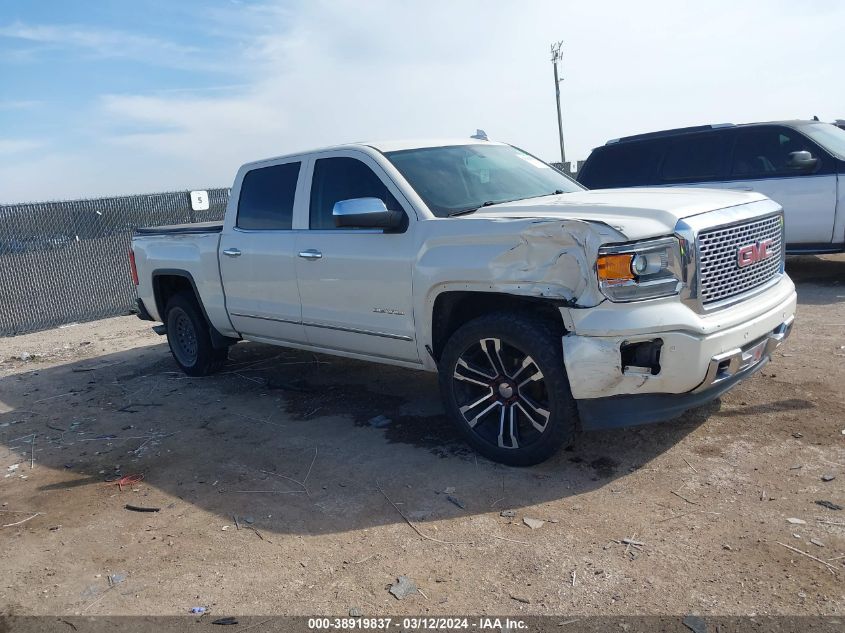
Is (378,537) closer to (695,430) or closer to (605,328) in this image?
(605,328)

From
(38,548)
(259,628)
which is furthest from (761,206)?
(38,548)

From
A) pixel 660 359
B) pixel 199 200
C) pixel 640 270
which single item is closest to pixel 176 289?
pixel 640 270

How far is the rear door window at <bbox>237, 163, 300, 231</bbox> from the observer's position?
5.68m

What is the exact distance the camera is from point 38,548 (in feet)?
12.9

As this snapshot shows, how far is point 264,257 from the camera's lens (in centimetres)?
574

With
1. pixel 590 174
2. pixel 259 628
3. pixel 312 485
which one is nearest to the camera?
pixel 259 628

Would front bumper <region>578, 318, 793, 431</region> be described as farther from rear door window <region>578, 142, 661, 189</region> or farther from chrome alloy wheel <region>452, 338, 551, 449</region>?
rear door window <region>578, 142, 661, 189</region>

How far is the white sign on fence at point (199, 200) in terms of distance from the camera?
1296 centimetres

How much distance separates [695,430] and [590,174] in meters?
6.13

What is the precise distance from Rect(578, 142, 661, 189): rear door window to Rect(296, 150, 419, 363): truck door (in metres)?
5.50

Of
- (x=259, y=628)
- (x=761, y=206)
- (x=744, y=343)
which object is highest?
(x=761, y=206)

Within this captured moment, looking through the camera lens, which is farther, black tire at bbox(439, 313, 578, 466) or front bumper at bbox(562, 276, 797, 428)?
black tire at bbox(439, 313, 578, 466)

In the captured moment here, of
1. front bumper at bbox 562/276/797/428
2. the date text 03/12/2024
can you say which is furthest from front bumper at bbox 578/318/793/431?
the date text 03/12/2024

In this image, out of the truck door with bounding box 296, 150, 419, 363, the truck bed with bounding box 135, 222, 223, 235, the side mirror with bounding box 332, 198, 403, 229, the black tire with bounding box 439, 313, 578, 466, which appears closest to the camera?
the black tire with bounding box 439, 313, 578, 466
